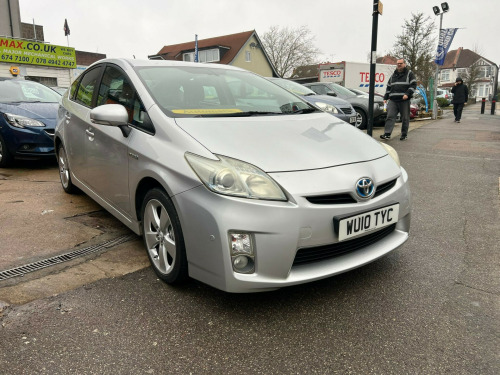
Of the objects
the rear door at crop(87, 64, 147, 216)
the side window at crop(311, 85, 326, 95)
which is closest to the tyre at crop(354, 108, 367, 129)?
the side window at crop(311, 85, 326, 95)

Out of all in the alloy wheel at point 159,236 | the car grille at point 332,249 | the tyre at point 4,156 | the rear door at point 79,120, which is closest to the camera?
the car grille at point 332,249

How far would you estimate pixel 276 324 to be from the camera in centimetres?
222

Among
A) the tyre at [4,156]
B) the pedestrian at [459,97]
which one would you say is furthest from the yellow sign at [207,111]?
the pedestrian at [459,97]

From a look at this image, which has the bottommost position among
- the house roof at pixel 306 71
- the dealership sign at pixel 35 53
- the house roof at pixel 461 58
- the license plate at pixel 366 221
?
the license plate at pixel 366 221

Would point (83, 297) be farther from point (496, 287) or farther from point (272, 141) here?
point (496, 287)

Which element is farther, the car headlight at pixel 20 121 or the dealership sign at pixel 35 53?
the dealership sign at pixel 35 53

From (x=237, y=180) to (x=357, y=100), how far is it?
9.09 meters

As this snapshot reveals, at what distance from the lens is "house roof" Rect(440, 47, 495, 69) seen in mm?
86000

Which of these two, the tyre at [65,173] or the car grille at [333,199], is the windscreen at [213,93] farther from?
the tyre at [65,173]

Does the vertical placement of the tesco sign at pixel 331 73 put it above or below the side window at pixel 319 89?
above

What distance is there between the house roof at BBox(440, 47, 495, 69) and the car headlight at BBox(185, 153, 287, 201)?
318ft

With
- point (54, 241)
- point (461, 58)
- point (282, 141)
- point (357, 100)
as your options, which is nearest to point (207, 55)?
point (357, 100)

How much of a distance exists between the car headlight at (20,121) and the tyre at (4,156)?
38 cm

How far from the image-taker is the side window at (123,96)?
9.26ft
